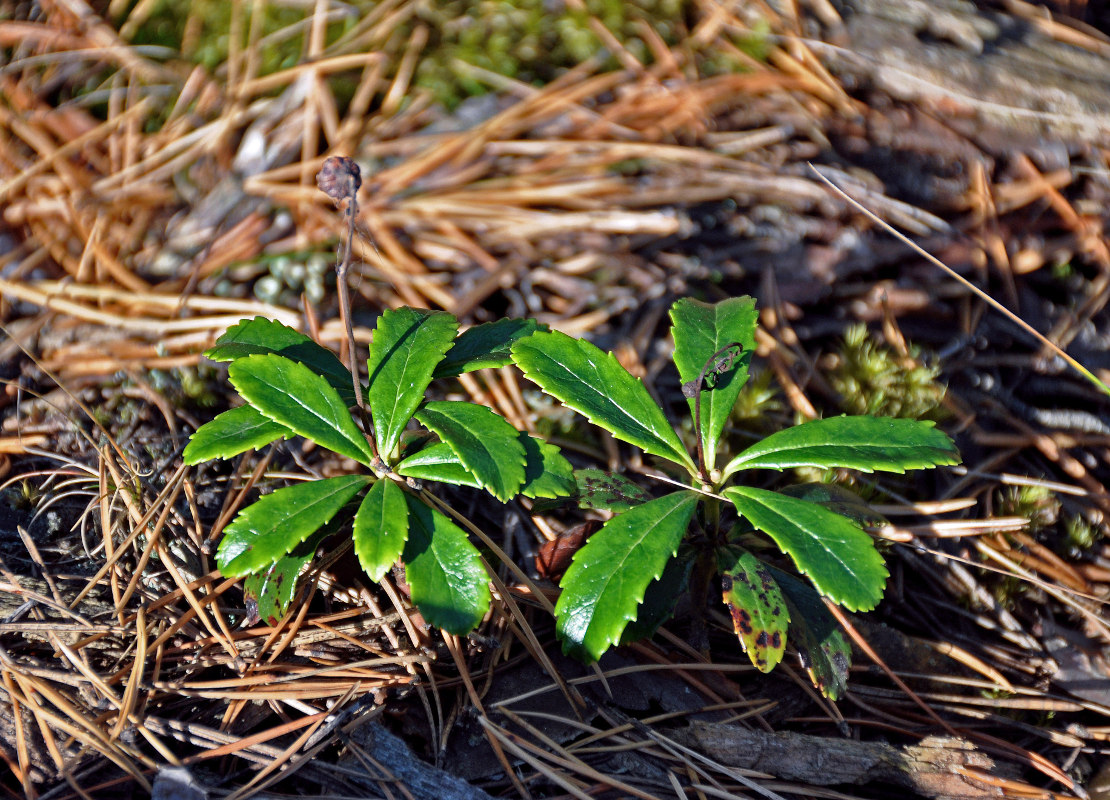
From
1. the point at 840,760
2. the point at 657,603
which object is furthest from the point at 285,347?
the point at 840,760

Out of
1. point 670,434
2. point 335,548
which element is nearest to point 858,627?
point 670,434

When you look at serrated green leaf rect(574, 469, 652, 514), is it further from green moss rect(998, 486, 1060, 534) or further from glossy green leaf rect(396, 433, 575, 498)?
green moss rect(998, 486, 1060, 534)

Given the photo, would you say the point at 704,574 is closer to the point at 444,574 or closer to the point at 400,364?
the point at 444,574

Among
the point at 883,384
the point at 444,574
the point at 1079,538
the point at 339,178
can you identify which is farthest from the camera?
the point at 883,384

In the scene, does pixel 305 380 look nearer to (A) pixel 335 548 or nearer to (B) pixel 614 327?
(A) pixel 335 548

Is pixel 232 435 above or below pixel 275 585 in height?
above
